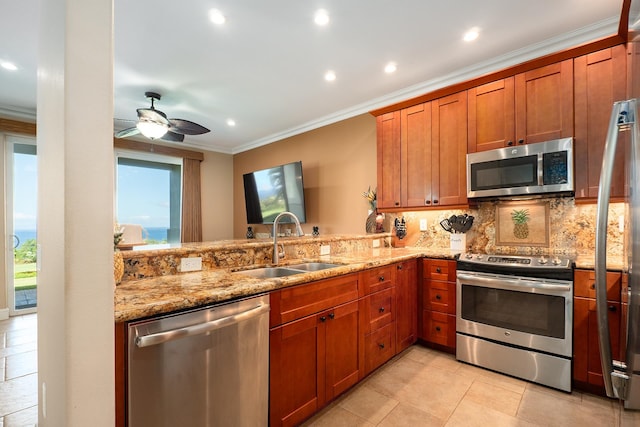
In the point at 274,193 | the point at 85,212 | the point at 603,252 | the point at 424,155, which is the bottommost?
the point at 603,252

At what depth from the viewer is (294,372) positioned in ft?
5.38

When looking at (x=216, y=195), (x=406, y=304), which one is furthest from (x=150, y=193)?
(x=406, y=304)

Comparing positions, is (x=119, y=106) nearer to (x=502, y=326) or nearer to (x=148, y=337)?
(x=148, y=337)

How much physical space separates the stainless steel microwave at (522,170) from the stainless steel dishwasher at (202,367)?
2.31 m

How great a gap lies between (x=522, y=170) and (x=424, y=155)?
0.92 metres

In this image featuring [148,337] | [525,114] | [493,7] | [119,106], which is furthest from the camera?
[119,106]

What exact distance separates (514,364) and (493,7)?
2.75m

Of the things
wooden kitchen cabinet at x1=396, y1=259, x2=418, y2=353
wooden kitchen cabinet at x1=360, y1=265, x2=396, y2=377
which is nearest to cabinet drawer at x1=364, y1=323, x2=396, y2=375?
wooden kitchen cabinet at x1=360, y1=265, x2=396, y2=377

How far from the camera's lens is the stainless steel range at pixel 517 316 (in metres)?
2.12

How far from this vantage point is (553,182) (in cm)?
237

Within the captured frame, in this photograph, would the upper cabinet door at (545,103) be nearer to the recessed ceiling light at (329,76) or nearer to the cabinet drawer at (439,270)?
the cabinet drawer at (439,270)

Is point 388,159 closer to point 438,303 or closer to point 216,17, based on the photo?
point 438,303

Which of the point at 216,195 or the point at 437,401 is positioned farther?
the point at 216,195

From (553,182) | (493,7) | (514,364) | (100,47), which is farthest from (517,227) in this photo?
(100,47)
